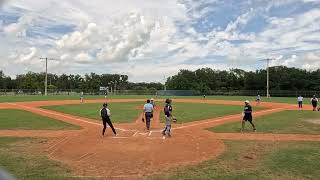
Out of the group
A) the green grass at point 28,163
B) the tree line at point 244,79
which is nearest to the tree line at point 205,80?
the tree line at point 244,79

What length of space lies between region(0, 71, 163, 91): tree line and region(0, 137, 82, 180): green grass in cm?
12014

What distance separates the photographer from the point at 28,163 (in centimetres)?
1233

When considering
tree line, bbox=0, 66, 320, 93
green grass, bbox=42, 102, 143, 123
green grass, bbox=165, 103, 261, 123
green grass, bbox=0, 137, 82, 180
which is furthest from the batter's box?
tree line, bbox=0, 66, 320, 93

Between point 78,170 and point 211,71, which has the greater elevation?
point 211,71

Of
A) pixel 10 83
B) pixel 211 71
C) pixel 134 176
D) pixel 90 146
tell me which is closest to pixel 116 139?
pixel 90 146

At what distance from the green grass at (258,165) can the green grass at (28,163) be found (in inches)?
118

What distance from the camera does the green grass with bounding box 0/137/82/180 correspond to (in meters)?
10.8

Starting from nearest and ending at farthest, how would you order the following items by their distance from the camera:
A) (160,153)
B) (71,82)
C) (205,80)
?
(160,153) < (205,80) < (71,82)

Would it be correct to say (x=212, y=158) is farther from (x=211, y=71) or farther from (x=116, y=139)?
(x=211, y=71)

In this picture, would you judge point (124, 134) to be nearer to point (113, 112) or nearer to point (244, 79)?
point (113, 112)

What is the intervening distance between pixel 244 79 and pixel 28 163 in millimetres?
119944

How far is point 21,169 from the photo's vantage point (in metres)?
11.4

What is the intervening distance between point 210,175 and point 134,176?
2159 mm

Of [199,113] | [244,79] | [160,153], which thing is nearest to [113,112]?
[199,113]
